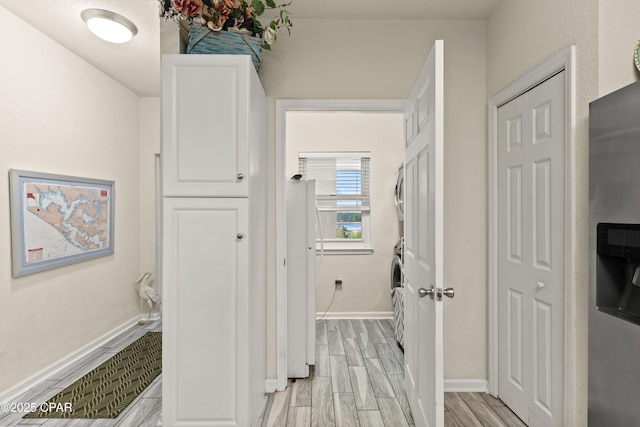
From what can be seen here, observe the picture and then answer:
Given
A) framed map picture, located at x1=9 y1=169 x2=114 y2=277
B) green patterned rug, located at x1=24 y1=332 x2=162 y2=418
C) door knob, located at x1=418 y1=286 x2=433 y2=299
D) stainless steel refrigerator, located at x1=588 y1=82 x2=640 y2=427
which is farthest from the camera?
framed map picture, located at x1=9 y1=169 x2=114 y2=277

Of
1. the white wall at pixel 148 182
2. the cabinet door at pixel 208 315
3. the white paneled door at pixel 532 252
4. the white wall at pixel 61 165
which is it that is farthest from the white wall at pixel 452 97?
the white wall at pixel 61 165

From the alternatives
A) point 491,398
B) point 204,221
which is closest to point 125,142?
point 204,221

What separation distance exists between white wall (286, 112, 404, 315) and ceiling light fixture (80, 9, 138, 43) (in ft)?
9.39

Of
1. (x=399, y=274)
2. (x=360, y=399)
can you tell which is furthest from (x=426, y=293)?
(x=399, y=274)

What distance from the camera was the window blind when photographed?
4.36 metres

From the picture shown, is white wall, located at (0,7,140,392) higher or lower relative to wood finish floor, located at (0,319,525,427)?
higher

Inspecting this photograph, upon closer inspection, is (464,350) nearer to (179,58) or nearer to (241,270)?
(241,270)

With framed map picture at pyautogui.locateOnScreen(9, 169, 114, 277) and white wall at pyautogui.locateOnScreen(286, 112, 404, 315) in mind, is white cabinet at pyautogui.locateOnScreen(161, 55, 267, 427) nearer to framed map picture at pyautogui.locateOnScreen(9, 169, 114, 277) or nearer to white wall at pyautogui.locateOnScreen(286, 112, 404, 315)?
framed map picture at pyautogui.locateOnScreen(9, 169, 114, 277)

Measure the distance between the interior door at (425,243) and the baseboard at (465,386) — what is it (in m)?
0.38

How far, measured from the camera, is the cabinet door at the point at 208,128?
181 centimetres

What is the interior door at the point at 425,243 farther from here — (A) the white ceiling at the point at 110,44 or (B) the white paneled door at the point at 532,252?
(A) the white ceiling at the point at 110,44

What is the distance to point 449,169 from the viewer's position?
2.57m

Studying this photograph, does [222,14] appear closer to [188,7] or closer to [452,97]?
[188,7]

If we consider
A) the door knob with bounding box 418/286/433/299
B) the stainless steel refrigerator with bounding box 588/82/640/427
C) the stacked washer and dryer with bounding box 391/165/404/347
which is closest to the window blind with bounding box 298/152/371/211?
the stacked washer and dryer with bounding box 391/165/404/347
